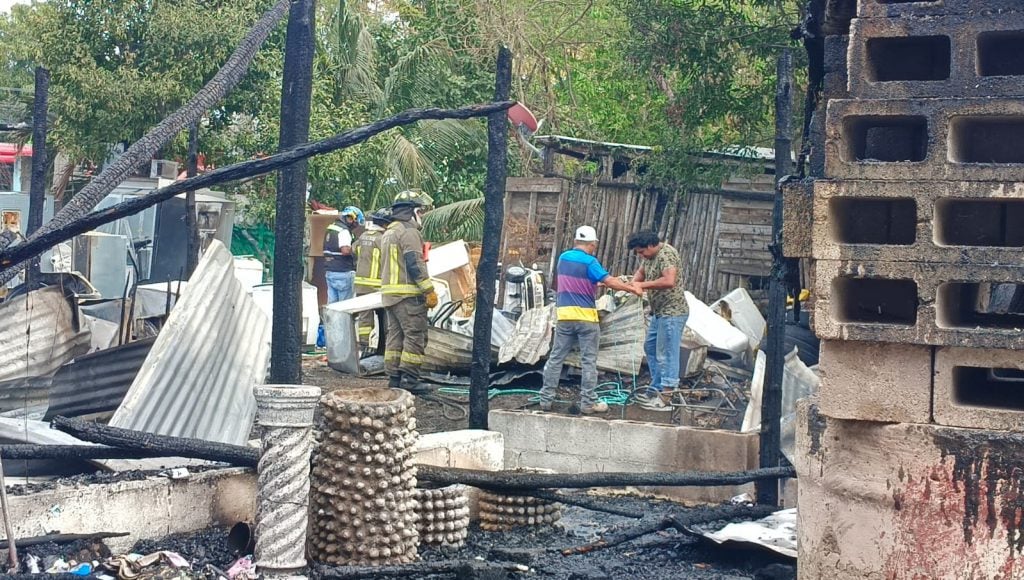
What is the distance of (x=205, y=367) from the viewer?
708 centimetres

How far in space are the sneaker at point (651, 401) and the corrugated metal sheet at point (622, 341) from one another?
64 centimetres

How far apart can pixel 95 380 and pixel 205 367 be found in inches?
39.5

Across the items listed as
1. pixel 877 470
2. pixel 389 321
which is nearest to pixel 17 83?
pixel 389 321

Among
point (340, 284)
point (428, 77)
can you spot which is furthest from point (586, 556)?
point (428, 77)

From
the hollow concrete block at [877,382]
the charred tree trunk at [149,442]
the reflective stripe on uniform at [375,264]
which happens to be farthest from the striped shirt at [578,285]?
the hollow concrete block at [877,382]

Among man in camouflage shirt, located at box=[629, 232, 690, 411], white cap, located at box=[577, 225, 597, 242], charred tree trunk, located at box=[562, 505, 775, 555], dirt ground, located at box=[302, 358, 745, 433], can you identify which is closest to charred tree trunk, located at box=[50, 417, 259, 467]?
charred tree trunk, located at box=[562, 505, 775, 555]

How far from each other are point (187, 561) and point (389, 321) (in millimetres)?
6633

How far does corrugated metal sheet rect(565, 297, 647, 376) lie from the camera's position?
11438mm

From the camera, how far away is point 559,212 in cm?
1605

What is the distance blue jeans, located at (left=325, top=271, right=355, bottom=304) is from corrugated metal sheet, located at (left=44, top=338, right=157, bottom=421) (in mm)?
7770

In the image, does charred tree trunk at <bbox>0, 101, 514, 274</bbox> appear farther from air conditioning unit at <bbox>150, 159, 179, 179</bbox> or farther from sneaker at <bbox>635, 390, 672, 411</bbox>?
air conditioning unit at <bbox>150, 159, 179, 179</bbox>

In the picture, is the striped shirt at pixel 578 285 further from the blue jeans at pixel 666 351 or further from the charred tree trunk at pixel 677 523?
the charred tree trunk at pixel 677 523

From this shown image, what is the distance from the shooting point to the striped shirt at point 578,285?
33.7 feet

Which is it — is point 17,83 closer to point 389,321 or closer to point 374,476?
point 389,321
